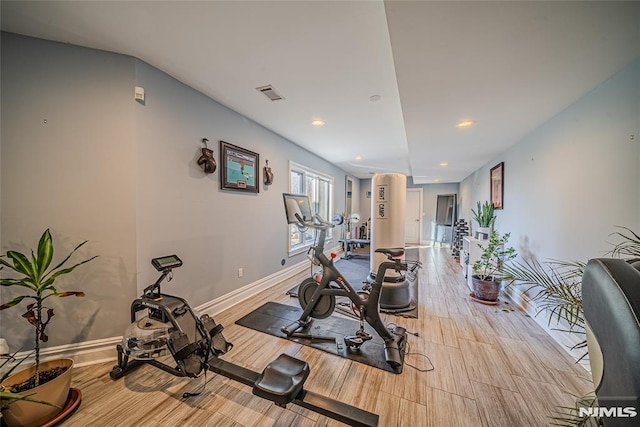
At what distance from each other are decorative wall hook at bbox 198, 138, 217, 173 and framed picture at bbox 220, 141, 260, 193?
19 cm

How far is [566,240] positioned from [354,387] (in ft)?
7.81

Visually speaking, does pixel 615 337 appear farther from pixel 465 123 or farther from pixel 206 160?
pixel 206 160

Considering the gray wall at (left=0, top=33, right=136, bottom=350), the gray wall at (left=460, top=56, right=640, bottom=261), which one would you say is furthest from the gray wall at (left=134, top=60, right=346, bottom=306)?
the gray wall at (left=460, top=56, right=640, bottom=261)

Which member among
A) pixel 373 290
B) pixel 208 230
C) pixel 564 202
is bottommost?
pixel 373 290

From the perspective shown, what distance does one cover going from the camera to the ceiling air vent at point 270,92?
91.8 inches

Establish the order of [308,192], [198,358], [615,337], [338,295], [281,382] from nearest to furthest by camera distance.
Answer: [615,337]
[281,382]
[198,358]
[338,295]
[308,192]

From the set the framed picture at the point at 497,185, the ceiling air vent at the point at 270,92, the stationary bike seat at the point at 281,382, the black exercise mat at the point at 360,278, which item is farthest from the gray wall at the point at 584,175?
the ceiling air vent at the point at 270,92

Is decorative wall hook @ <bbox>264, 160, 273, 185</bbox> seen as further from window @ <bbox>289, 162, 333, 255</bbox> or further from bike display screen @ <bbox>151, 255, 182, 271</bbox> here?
bike display screen @ <bbox>151, 255, 182, 271</bbox>

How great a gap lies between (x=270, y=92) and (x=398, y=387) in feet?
9.39

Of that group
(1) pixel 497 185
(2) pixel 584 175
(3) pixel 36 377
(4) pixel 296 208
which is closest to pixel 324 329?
(4) pixel 296 208

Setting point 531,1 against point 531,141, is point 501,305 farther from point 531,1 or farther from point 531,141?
point 531,1

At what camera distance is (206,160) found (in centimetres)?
248

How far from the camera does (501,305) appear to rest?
9.89 ft

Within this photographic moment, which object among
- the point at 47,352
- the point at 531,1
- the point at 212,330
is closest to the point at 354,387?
the point at 212,330
